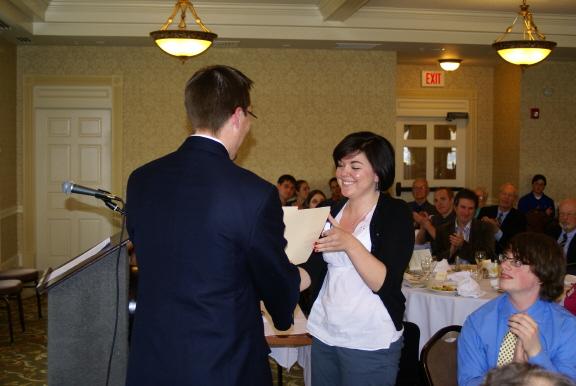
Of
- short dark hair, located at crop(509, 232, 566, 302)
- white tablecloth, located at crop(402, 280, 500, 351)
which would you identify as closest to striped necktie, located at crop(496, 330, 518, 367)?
short dark hair, located at crop(509, 232, 566, 302)

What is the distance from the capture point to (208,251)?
1.76 meters

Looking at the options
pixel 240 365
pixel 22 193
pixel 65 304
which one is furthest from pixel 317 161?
pixel 240 365

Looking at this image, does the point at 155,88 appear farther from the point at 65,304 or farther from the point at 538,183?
the point at 65,304

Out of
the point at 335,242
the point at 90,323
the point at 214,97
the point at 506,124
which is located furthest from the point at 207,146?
the point at 506,124

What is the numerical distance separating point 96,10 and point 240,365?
7.86m

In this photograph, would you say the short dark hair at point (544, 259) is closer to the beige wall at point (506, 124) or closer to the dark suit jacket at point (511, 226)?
the dark suit jacket at point (511, 226)

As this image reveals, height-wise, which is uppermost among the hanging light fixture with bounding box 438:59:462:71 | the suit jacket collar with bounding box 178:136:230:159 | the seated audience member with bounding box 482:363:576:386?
the hanging light fixture with bounding box 438:59:462:71

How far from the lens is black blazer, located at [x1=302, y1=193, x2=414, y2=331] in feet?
8.23

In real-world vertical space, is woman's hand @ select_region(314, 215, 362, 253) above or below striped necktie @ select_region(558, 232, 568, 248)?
above

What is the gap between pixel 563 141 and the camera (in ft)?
38.7

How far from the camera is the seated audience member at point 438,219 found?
21.9ft

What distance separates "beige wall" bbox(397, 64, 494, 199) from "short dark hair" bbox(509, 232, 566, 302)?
10737 millimetres

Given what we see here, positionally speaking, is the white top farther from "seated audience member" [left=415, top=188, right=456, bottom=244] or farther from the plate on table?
"seated audience member" [left=415, top=188, right=456, bottom=244]

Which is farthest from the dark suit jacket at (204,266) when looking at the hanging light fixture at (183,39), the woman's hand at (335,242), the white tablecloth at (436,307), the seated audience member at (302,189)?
the seated audience member at (302,189)
